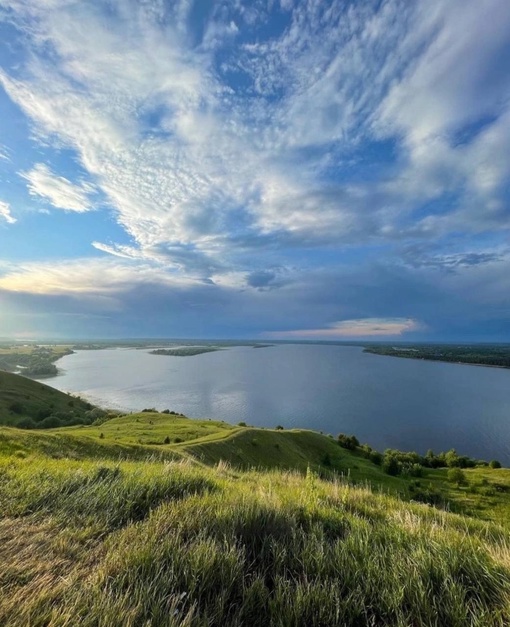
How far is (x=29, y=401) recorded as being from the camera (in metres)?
70.1

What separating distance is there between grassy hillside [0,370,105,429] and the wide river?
63.4 feet

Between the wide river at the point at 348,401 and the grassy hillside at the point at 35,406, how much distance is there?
19311 mm

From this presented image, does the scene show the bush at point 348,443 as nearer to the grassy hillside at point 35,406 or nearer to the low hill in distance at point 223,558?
the grassy hillside at point 35,406

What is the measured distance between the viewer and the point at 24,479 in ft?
18.1

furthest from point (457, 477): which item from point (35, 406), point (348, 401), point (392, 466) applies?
point (35, 406)

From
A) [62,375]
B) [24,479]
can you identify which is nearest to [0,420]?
[24,479]

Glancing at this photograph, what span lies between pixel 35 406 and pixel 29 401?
219 cm

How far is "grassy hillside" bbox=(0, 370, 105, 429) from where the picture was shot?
61.9 meters

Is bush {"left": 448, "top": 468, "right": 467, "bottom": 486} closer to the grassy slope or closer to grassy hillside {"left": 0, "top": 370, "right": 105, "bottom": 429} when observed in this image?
grassy hillside {"left": 0, "top": 370, "right": 105, "bottom": 429}

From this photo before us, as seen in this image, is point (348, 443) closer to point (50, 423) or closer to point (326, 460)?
point (326, 460)

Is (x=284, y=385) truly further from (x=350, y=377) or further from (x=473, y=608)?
(x=473, y=608)

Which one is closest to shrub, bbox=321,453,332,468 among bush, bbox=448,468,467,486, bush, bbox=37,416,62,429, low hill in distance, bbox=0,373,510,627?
bush, bbox=448,468,467,486

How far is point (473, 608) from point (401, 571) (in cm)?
58

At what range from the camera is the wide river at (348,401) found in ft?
258
